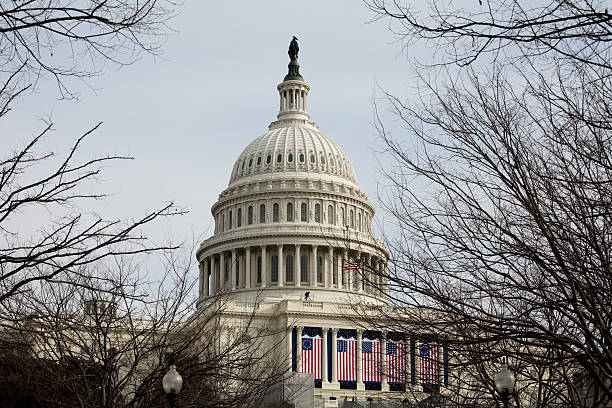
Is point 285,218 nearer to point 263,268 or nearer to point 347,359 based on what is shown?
point 263,268

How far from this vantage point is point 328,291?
11431 cm

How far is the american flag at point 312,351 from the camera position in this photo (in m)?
96.6

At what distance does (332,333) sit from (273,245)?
19712 mm

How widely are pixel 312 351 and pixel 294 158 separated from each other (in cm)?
3441

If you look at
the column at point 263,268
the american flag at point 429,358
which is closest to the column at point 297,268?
the column at point 263,268

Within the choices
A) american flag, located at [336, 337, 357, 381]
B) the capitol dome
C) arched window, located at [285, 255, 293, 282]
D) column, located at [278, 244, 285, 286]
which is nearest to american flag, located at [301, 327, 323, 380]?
american flag, located at [336, 337, 357, 381]

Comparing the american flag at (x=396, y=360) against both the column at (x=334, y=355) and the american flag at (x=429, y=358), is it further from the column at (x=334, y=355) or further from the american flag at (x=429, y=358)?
the column at (x=334, y=355)

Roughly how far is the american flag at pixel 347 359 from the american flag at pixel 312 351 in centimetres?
201

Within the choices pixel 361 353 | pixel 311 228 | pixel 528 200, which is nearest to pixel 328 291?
pixel 311 228

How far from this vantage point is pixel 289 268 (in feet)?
390

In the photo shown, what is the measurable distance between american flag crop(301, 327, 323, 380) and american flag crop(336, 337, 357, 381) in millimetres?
2007

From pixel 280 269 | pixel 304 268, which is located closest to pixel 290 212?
pixel 304 268

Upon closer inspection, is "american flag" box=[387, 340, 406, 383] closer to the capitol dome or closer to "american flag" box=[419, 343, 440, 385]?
"american flag" box=[419, 343, 440, 385]

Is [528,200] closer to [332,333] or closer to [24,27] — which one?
[24,27]
